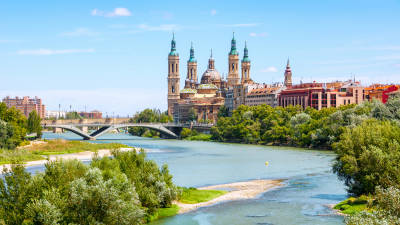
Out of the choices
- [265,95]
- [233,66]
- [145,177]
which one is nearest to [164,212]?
[145,177]

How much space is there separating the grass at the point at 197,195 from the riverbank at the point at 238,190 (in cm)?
44

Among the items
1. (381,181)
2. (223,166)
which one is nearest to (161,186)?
(381,181)

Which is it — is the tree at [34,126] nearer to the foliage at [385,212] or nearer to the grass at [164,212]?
the grass at [164,212]

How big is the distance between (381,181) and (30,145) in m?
54.0

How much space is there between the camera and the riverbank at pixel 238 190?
34.9 metres

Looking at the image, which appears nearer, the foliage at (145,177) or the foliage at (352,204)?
the foliage at (145,177)

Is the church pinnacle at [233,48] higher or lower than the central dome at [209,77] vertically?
higher

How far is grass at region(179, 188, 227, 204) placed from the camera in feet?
119

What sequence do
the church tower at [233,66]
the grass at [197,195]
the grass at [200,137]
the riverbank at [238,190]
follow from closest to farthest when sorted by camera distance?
the riverbank at [238,190]
the grass at [197,195]
the grass at [200,137]
the church tower at [233,66]

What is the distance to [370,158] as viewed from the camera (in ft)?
110

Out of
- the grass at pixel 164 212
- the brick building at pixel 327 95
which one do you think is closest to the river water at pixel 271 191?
the grass at pixel 164 212

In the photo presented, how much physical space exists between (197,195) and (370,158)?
10.6 m

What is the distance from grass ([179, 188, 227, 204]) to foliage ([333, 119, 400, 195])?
765cm

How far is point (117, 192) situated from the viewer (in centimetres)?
2645
